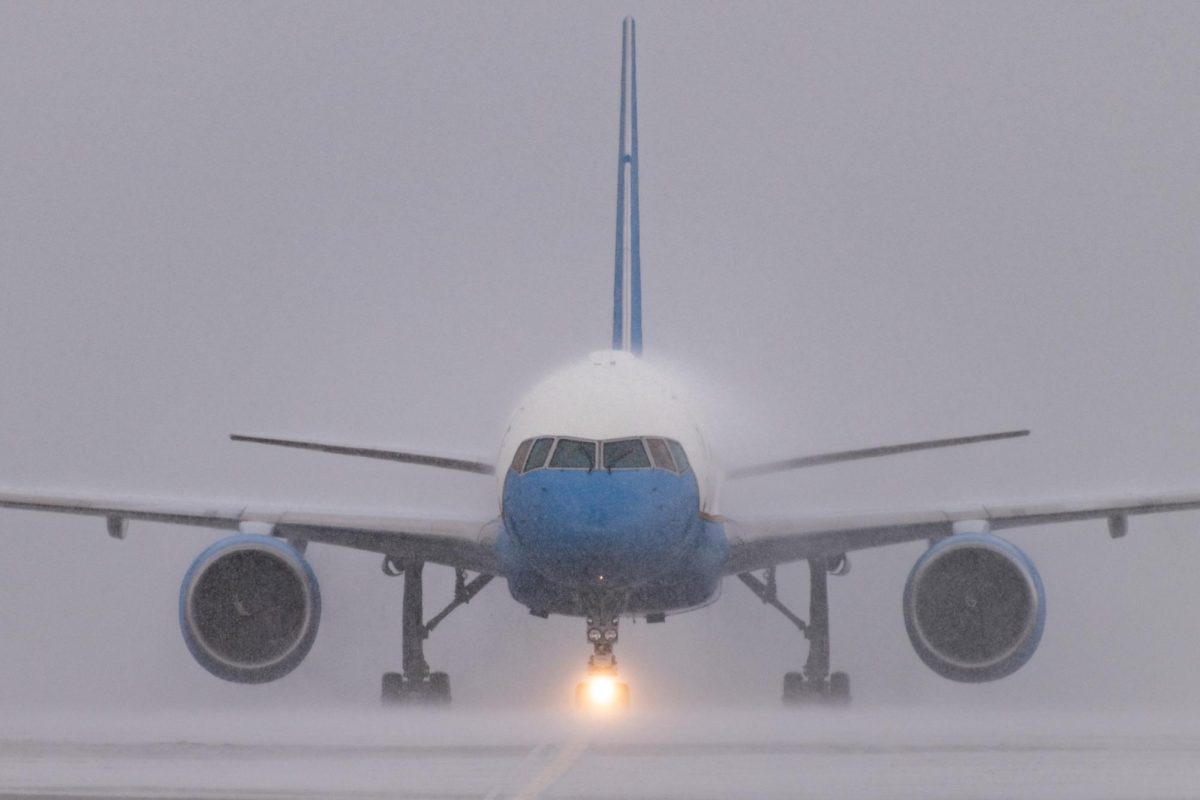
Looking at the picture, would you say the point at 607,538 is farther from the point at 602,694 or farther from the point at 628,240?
the point at 628,240

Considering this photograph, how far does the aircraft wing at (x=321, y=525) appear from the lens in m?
20.4

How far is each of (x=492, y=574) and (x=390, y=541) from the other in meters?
1.29

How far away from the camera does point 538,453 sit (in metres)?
17.0

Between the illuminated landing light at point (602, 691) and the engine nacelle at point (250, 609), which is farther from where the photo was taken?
the engine nacelle at point (250, 609)

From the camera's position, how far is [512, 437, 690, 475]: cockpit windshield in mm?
16764

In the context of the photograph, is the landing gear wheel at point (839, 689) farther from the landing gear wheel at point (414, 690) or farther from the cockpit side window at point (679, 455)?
the cockpit side window at point (679, 455)

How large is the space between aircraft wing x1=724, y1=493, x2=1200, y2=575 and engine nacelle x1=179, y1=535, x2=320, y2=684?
5.02 meters

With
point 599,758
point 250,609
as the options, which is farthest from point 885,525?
point 599,758

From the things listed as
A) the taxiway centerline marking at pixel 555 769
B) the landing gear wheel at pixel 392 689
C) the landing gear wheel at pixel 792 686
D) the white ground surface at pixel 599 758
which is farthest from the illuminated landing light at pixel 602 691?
the landing gear wheel at pixel 792 686

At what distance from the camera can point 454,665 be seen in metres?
28.7

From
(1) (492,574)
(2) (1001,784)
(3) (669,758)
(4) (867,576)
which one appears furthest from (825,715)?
(2) (1001,784)

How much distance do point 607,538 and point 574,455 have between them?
0.90m

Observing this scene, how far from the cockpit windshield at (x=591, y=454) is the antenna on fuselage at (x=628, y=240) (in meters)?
6.13

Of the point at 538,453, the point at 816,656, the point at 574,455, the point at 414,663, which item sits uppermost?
the point at 816,656
